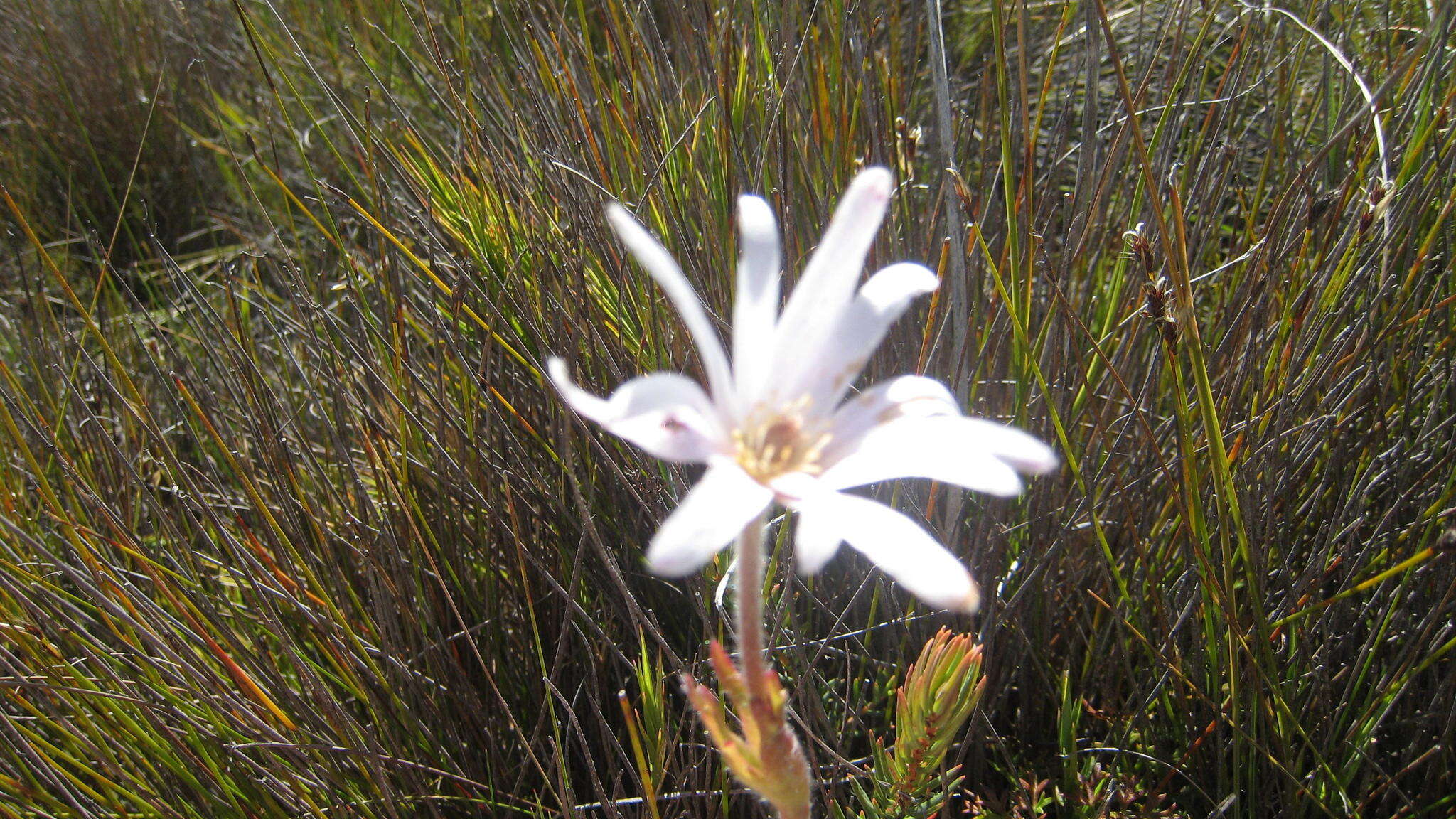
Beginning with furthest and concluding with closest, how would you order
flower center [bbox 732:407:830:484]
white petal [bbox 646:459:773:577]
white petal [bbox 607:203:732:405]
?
flower center [bbox 732:407:830:484], white petal [bbox 607:203:732:405], white petal [bbox 646:459:773:577]

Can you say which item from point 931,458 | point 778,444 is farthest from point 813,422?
point 931,458

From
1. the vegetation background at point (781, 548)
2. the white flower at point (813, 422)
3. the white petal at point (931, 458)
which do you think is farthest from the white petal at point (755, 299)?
the vegetation background at point (781, 548)

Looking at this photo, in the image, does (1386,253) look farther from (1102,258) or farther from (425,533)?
(425,533)

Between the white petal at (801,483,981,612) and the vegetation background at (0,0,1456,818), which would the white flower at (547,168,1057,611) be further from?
the vegetation background at (0,0,1456,818)

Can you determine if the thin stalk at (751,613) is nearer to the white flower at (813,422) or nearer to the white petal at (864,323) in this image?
the white flower at (813,422)

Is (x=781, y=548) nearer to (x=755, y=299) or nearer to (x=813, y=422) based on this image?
(x=813, y=422)

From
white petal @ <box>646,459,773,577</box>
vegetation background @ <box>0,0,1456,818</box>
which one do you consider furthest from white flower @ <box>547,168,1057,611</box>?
vegetation background @ <box>0,0,1456,818</box>
